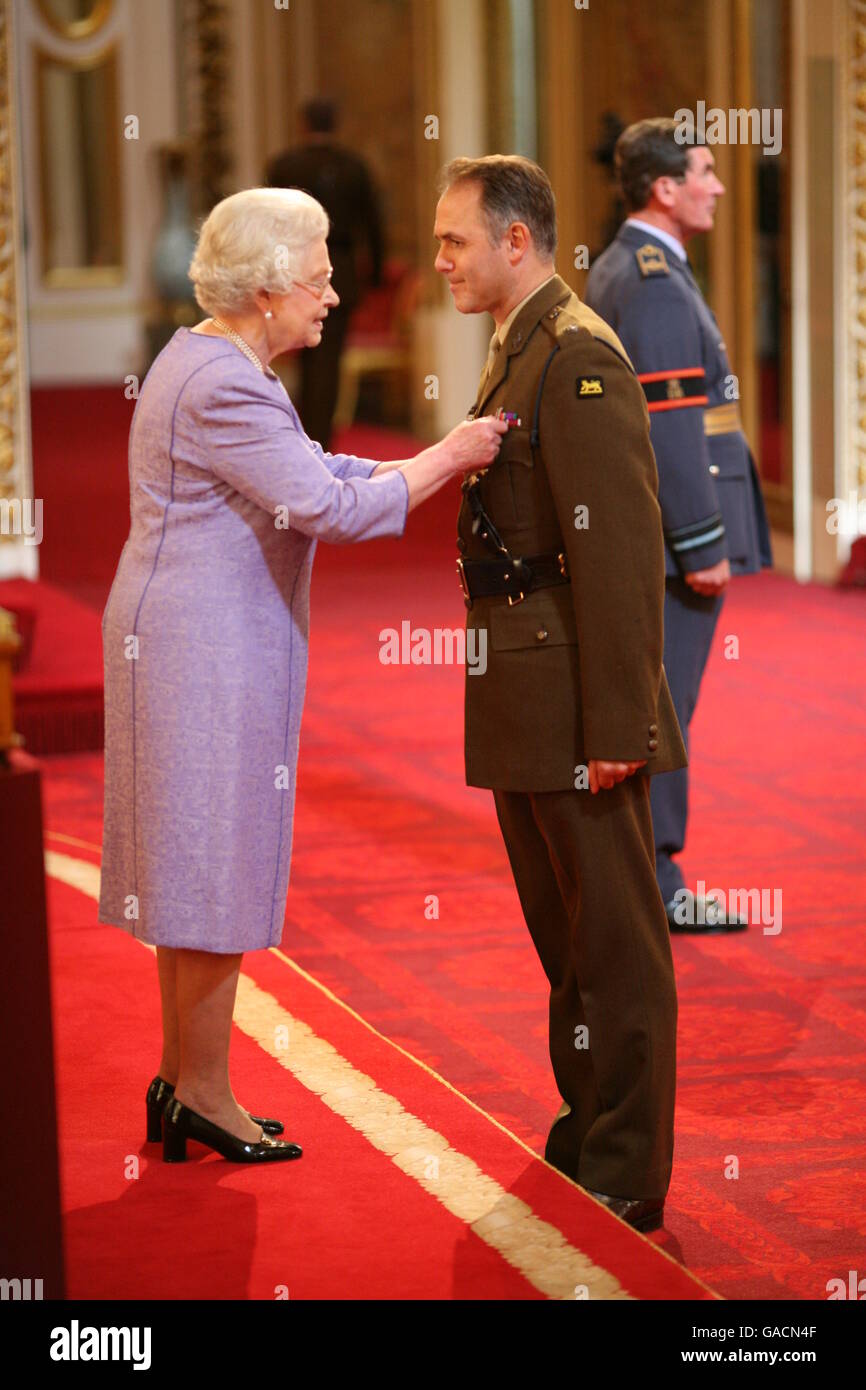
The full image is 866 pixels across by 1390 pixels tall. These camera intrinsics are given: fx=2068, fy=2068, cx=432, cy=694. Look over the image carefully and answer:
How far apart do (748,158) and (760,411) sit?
1118mm

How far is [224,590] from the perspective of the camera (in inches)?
120

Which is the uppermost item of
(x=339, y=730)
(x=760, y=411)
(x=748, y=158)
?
(x=748, y=158)

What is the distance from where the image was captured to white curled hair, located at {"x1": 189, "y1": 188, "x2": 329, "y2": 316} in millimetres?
3004

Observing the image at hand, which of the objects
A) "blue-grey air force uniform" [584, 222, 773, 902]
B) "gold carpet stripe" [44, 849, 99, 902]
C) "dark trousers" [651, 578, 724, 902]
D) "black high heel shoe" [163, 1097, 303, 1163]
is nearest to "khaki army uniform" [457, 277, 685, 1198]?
"black high heel shoe" [163, 1097, 303, 1163]

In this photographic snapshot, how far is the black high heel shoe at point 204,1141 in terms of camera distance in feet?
10.6

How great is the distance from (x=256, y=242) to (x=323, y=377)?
25.2 ft

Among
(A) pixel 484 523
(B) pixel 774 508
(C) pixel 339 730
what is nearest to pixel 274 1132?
(A) pixel 484 523

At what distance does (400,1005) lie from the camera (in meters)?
4.21

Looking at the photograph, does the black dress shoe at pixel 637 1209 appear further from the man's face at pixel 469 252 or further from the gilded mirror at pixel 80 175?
the gilded mirror at pixel 80 175

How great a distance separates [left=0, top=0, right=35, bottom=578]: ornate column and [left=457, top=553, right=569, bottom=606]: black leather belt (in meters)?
5.27

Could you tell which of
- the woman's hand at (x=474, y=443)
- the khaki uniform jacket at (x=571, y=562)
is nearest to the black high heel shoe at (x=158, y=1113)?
the khaki uniform jacket at (x=571, y=562)

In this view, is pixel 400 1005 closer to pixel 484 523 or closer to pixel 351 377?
pixel 484 523

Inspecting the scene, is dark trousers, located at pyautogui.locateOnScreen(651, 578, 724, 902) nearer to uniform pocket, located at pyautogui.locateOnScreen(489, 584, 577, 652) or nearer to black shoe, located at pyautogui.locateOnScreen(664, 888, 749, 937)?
black shoe, located at pyautogui.locateOnScreen(664, 888, 749, 937)
